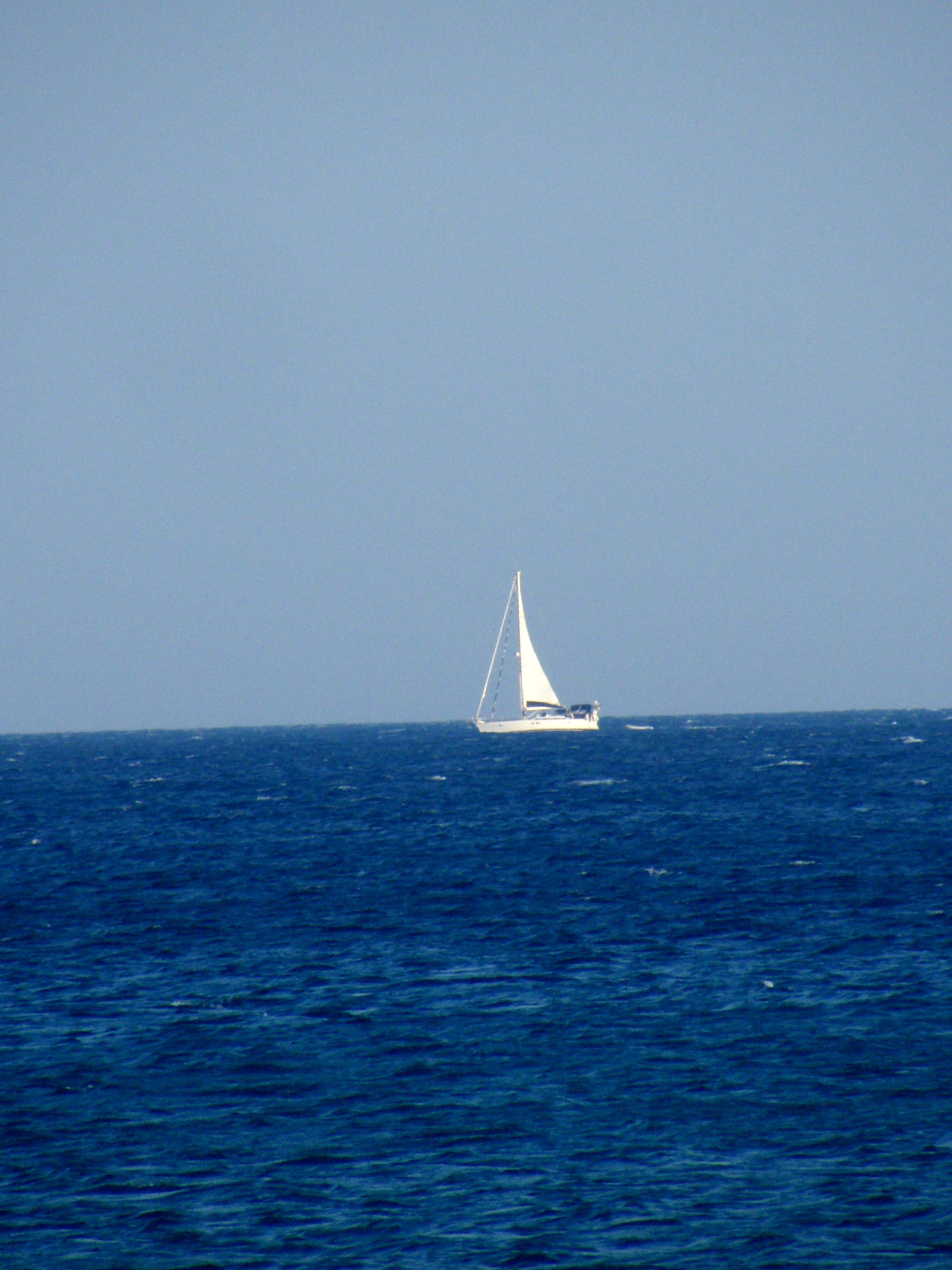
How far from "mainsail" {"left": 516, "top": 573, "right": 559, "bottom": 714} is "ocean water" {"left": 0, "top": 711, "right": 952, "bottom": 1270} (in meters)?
103

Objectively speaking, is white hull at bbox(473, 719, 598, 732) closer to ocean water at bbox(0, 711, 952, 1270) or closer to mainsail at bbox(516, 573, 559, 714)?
mainsail at bbox(516, 573, 559, 714)

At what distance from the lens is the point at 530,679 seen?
16525 cm

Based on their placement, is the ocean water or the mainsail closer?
the ocean water

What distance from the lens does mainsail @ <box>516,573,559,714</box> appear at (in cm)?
16488

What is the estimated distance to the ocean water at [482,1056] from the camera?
19.7 m

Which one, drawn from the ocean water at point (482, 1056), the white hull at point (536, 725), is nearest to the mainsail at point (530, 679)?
the white hull at point (536, 725)

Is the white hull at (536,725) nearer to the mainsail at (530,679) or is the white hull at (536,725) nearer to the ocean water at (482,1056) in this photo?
the mainsail at (530,679)

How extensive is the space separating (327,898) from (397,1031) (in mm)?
18979

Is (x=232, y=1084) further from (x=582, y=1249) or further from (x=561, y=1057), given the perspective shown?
(x=582, y=1249)

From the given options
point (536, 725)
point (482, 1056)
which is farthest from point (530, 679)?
point (482, 1056)

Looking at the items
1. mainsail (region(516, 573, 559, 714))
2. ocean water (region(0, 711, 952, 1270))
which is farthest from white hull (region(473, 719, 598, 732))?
ocean water (region(0, 711, 952, 1270))

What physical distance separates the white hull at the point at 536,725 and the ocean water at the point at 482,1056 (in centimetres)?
10691

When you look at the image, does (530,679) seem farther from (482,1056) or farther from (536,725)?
(482,1056)

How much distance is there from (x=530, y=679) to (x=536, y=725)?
22.3ft
